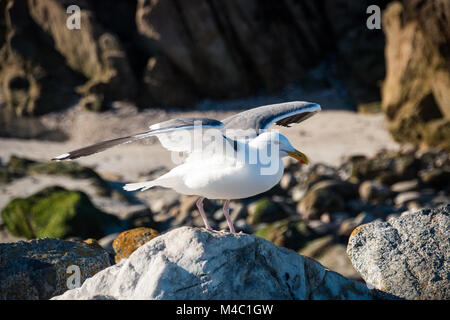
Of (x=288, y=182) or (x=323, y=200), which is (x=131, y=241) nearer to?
(x=323, y=200)

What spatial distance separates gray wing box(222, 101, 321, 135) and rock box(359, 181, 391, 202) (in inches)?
204

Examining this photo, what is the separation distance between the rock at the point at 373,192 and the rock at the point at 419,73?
9.61 ft

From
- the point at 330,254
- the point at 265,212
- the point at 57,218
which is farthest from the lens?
the point at 265,212

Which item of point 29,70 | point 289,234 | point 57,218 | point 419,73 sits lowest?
point 289,234

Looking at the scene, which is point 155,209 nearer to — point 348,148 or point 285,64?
point 348,148

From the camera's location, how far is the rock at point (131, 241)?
16.5 feet

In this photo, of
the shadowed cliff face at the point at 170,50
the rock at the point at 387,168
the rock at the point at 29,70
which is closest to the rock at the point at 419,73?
the rock at the point at 387,168

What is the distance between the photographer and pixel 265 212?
31.1 ft

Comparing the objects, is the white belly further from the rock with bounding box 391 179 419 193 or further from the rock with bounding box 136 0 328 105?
the rock with bounding box 136 0 328 105

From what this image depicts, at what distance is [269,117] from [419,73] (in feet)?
29.6

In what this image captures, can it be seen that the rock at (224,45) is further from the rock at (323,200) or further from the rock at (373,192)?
the rock at (323,200)

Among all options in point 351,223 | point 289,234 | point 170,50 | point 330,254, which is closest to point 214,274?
point 330,254

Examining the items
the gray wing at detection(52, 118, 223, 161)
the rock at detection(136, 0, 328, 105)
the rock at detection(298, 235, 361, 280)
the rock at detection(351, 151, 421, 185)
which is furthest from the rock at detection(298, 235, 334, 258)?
the rock at detection(136, 0, 328, 105)
